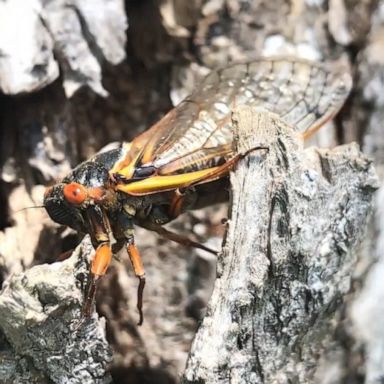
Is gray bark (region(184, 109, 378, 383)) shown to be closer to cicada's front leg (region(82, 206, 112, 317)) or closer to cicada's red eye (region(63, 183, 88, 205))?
cicada's front leg (region(82, 206, 112, 317))

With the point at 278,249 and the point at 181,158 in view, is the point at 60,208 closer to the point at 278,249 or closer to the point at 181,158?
the point at 181,158

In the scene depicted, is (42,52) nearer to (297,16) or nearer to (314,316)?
(297,16)

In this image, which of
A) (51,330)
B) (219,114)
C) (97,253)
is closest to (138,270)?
(97,253)

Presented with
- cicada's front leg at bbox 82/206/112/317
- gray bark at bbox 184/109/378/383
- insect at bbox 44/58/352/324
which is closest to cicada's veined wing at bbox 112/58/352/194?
insect at bbox 44/58/352/324

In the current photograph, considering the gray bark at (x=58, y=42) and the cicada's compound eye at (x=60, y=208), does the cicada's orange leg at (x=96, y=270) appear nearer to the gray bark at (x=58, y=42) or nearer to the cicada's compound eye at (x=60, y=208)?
the cicada's compound eye at (x=60, y=208)

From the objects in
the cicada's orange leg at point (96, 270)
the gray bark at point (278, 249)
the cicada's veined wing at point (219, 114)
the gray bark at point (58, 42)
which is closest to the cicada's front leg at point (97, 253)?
the cicada's orange leg at point (96, 270)
